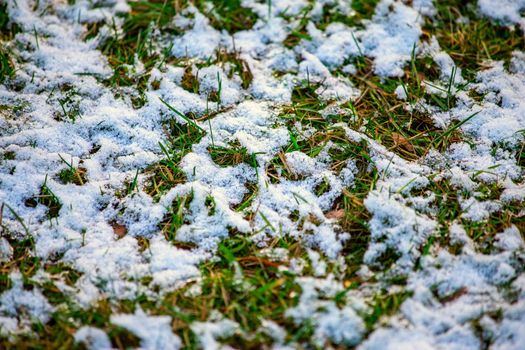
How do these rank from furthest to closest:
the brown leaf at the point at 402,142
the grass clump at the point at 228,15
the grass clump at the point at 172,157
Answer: the grass clump at the point at 228,15 < the brown leaf at the point at 402,142 < the grass clump at the point at 172,157

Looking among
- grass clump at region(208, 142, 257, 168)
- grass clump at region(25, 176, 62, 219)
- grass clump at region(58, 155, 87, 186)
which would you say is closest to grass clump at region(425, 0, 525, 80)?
grass clump at region(208, 142, 257, 168)

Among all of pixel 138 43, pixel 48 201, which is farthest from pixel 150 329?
pixel 138 43

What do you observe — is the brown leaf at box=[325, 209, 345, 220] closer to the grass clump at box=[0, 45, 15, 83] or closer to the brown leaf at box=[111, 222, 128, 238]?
the brown leaf at box=[111, 222, 128, 238]

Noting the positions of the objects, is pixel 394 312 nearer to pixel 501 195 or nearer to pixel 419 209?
pixel 419 209

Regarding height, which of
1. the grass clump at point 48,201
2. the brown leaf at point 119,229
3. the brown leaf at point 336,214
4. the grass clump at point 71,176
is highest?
the brown leaf at point 336,214

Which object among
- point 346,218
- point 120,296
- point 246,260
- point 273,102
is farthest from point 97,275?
point 273,102

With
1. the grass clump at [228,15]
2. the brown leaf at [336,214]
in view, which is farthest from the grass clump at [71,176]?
the grass clump at [228,15]

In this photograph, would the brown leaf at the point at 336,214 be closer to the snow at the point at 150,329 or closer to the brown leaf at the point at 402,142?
the brown leaf at the point at 402,142
